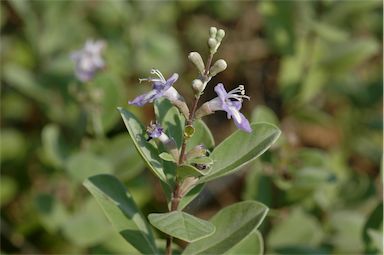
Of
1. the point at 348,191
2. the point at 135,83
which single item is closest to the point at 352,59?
the point at 348,191

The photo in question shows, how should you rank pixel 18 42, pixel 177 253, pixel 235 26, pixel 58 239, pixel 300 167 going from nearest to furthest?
pixel 177 253 < pixel 300 167 < pixel 58 239 < pixel 18 42 < pixel 235 26

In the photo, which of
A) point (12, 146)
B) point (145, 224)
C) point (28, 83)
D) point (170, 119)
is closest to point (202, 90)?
point (170, 119)

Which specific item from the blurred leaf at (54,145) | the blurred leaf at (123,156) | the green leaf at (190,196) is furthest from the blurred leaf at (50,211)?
the green leaf at (190,196)

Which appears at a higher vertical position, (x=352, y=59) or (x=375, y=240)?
(x=352, y=59)

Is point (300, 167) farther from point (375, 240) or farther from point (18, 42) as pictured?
point (18, 42)

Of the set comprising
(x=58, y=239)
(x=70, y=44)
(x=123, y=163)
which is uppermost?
(x=70, y=44)

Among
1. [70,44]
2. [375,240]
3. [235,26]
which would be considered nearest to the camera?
[375,240]

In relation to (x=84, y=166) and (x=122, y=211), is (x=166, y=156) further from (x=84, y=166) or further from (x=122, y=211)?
(x=84, y=166)
